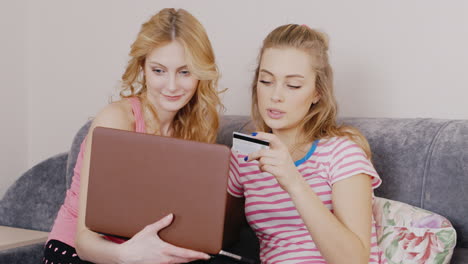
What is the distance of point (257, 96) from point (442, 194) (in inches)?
22.4

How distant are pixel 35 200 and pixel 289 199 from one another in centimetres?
117

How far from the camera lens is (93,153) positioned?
4.13ft

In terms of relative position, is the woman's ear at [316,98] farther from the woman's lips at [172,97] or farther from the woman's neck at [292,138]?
the woman's lips at [172,97]

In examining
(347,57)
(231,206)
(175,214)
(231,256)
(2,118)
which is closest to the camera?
(175,214)

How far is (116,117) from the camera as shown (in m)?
1.54

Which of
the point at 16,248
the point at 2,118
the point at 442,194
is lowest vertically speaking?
the point at 16,248

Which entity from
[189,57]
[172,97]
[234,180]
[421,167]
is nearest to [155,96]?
[172,97]

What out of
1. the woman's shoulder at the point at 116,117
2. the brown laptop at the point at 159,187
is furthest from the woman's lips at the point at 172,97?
the brown laptop at the point at 159,187

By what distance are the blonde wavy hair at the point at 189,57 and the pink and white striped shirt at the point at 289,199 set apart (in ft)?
0.81

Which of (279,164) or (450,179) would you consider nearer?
(279,164)

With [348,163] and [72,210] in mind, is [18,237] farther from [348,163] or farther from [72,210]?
[348,163]

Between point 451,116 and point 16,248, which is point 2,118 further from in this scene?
point 451,116

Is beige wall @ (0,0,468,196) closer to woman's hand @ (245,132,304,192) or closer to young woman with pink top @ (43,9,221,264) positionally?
young woman with pink top @ (43,9,221,264)

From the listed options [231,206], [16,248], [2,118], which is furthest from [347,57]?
[2,118]
